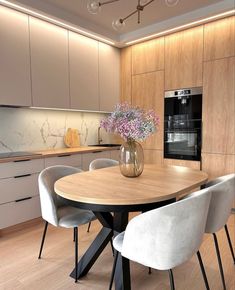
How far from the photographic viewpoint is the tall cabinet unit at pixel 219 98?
297 cm

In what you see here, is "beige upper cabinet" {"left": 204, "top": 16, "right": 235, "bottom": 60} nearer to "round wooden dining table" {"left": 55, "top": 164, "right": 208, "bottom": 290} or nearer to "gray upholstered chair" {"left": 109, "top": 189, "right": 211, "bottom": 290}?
"round wooden dining table" {"left": 55, "top": 164, "right": 208, "bottom": 290}

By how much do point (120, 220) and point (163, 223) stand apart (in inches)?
19.9

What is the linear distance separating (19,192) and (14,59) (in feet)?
4.98

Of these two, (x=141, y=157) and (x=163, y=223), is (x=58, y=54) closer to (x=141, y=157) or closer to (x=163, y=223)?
(x=141, y=157)

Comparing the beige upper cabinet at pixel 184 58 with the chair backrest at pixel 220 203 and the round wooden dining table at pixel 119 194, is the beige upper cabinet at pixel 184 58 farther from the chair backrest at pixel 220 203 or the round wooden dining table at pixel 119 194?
the chair backrest at pixel 220 203

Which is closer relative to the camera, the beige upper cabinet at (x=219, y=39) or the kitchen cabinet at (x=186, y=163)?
the beige upper cabinet at (x=219, y=39)

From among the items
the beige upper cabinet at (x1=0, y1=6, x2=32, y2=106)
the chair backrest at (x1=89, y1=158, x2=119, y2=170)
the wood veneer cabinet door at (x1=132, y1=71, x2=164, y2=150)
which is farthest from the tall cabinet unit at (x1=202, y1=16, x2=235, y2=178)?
the beige upper cabinet at (x1=0, y1=6, x2=32, y2=106)

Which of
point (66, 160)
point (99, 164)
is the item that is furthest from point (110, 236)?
point (66, 160)

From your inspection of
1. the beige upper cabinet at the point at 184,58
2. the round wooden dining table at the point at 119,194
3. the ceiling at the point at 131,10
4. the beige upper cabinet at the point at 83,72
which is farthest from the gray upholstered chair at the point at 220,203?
the beige upper cabinet at the point at 83,72

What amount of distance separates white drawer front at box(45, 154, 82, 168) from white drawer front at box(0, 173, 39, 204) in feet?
0.74

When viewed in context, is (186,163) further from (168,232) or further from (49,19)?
(49,19)

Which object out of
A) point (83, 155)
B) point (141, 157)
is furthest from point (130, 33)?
point (141, 157)

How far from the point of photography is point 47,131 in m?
3.42

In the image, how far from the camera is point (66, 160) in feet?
9.92
